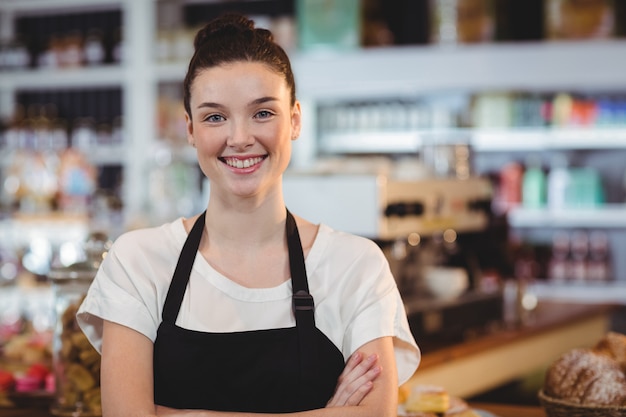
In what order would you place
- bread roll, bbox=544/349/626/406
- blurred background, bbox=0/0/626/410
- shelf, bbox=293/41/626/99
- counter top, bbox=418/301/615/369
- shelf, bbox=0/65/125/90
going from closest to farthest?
bread roll, bbox=544/349/626/406 → counter top, bbox=418/301/615/369 → shelf, bbox=293/41/626/99 → blurred background, bbox=0/0/626/410 → shelf, bbox=0/65/125/90

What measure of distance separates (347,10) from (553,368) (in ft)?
11.0

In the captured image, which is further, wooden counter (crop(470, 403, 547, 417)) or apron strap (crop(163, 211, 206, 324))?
wooden counter (crop(470, 403, 547, 417))

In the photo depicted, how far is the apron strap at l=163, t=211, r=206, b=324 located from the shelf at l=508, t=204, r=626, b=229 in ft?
11.6

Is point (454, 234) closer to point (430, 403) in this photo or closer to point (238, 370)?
point (430, 403)

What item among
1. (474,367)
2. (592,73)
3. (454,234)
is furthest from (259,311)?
(592,73)

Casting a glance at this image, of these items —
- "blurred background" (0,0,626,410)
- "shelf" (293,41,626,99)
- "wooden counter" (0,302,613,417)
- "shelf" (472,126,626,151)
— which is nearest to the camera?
"wooden counter" (0,302,613,417)

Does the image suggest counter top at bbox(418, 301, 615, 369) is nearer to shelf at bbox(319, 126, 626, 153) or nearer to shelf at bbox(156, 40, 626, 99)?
shelf at bbox(319, 126, 626, 153)

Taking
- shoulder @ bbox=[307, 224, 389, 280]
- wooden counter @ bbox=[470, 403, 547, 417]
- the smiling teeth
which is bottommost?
wooden counter @ bbox=[470, 403, 547, 417]

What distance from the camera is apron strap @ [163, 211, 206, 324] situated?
1.70 meters

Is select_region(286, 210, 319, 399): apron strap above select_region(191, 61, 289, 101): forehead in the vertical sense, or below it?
below

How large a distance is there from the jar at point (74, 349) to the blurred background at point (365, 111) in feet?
8.30

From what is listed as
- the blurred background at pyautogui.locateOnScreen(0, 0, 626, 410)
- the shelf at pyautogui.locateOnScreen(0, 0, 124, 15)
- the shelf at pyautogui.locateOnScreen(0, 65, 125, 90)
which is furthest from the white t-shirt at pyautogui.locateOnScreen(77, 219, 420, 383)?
the shelf at pyautogui.locateOnScreen(0, 0, 124, 15)

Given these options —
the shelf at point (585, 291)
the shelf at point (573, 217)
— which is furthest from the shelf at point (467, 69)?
the shelf at point (585, 291)

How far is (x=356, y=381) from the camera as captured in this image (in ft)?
5.49
